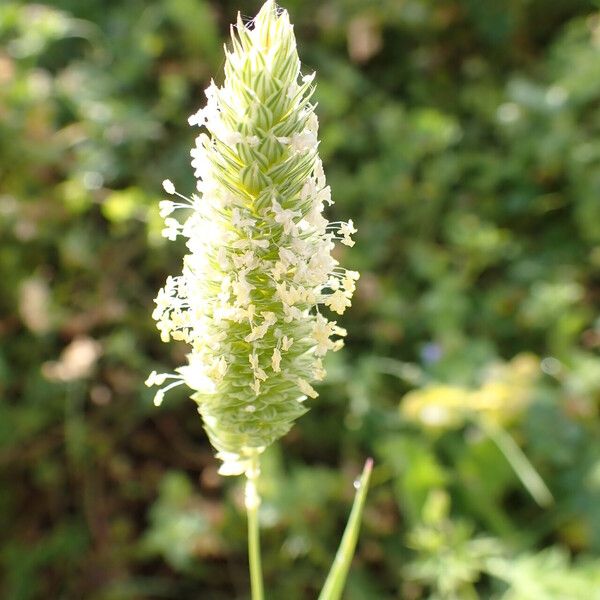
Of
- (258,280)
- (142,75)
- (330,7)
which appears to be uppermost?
(330,7)

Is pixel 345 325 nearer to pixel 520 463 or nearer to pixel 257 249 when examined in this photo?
pixel 520 463

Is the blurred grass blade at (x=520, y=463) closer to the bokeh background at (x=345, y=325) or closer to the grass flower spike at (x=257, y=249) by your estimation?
the bokeh background at (x=345, y=325)

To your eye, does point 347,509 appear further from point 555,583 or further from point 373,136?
point 373,136

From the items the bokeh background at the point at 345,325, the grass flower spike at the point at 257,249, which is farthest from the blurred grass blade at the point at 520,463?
the grass flower spike at the point at 257,249

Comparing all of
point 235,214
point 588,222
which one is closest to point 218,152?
point 235,214

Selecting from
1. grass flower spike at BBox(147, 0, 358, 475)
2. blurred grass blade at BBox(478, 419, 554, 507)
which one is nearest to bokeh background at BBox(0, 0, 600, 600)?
blurred grass blade at BBox(478, 419, 554, 507)
